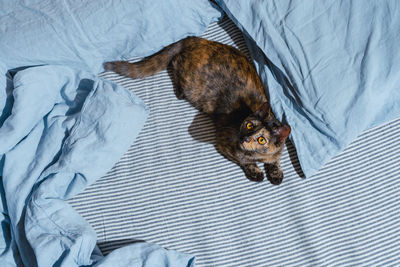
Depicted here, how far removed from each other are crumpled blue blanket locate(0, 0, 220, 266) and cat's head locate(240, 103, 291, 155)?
0.46 m

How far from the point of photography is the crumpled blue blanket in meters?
1.18

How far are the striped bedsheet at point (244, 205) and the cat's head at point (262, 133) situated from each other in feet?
0.74

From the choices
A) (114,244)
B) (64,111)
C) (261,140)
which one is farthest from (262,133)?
(64,111)

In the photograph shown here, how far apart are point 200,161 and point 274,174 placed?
298 mm

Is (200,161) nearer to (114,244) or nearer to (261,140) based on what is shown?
(261,140)

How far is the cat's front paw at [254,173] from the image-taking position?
4.15 feet

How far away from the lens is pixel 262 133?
1.09 meters

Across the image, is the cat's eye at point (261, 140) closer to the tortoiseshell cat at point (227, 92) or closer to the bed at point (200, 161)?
the tortoiseshell cat at point (227, 92)

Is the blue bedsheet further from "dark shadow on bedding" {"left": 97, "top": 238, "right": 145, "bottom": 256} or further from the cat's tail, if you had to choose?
"dark shadow on bedding" {"left": 97, "top": 238, "right": 145, "bottom": 256}

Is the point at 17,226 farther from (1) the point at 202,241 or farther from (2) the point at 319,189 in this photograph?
(2) the point at 319,189

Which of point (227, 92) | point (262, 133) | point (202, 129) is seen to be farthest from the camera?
point (202, 129)

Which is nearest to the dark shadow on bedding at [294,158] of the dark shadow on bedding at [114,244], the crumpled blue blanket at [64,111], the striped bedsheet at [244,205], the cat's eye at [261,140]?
the striped bedsheet at [244,205]

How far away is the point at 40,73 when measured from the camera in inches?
51.1

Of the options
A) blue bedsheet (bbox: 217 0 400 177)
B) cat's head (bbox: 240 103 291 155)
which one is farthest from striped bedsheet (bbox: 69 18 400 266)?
cat's head (bbox: 240 103 291 155)
